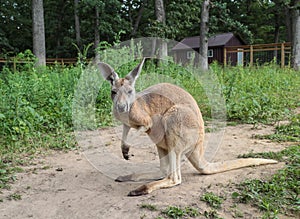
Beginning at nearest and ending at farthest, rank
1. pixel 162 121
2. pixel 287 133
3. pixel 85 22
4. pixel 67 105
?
pixel 162 121 < pixel 287 133 < pixel 67 105 < pixel 85 22

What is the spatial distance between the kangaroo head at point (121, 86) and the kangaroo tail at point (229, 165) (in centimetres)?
95

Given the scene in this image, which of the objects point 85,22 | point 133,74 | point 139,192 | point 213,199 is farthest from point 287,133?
point 85,22

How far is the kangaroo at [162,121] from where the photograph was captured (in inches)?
81.2

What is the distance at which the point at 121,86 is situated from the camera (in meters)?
2.03

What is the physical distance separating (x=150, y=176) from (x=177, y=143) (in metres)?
0.53

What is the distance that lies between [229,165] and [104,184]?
1.09 meters

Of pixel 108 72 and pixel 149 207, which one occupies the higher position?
pixel 108 72

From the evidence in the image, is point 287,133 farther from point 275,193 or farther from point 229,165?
point 275,193

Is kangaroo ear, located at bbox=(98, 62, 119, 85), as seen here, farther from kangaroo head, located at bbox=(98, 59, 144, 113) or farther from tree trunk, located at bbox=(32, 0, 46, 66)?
tree trunk, located at bbox=(32, 0, 46, 66)

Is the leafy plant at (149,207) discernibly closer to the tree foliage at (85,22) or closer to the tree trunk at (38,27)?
the tree trunk at (38,27)

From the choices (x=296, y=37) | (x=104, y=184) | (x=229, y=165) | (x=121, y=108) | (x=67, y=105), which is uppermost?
(x=296, y=37)

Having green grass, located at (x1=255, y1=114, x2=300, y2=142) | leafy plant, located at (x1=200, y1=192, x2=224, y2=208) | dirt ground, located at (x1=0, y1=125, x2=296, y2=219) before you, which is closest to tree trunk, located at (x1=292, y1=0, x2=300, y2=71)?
green grass, located at (x1=255, y1=114, x2=300, y2=142)

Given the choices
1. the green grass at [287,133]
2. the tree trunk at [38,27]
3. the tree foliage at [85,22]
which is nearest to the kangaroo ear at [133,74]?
the green grass at [287,133]

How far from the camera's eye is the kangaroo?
206cm
